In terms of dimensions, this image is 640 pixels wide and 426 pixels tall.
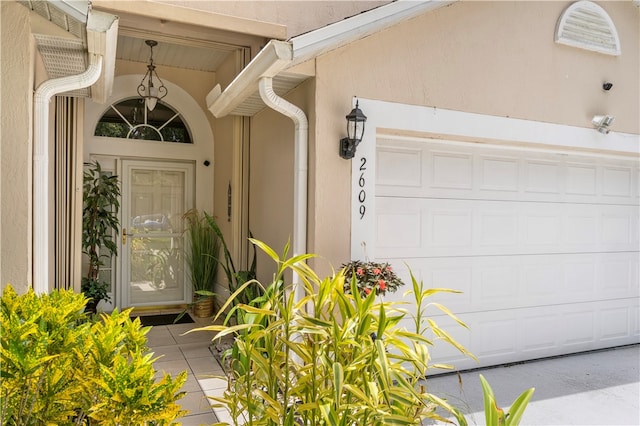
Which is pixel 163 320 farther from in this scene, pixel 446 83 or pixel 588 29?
pixel 588 29

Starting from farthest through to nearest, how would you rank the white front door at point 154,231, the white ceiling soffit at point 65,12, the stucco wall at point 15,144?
the white front door at point 154,231 < the stucco wall at point 15,144 < the white ceiling soffit at point 65,12

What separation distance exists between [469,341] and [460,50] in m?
3.00

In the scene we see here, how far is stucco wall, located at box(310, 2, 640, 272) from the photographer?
4.04 metres

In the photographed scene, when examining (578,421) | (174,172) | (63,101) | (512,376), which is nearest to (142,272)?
(174,172)

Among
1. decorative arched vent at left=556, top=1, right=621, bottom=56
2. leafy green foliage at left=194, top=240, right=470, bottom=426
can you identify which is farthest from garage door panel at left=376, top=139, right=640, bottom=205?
leafy green foliage at left=194, top=240, right=470, bottom=426

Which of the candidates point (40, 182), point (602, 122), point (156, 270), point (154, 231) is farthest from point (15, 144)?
point (602, 122)

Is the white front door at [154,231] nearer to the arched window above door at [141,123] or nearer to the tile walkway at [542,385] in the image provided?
the arched window above door at [141,123]

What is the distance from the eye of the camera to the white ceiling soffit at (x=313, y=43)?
11.8 feet

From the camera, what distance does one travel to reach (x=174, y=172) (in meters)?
7.45

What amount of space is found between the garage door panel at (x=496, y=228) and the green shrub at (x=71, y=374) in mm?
3065

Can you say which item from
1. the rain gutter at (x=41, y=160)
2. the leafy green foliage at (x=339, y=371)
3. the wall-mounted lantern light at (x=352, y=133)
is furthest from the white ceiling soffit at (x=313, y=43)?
the leafy green foliage at (x=339, y=371)

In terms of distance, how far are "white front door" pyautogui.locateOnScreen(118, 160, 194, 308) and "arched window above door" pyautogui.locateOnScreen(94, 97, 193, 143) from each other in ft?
1.37

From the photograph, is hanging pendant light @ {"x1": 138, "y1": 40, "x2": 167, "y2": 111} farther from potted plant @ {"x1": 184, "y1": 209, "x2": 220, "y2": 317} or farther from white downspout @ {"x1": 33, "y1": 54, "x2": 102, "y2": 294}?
white downspout @ {"x1": 33, "y1": 54, "x2": 102, "y2": 294}

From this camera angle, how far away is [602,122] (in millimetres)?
5148
